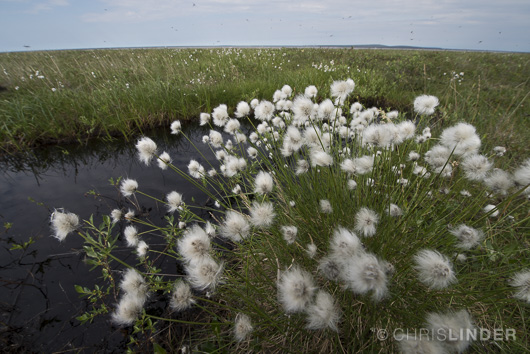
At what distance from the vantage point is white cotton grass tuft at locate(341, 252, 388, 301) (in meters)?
1.06

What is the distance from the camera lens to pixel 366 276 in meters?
1.07

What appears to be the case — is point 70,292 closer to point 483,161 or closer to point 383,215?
point 383,215

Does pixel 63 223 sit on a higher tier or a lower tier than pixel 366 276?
lower

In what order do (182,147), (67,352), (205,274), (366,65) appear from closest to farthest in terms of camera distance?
(205,274) → (67,352) → (182,147) → (366,65)

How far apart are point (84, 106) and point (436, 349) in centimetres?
738

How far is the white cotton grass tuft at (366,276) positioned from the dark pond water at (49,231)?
6.78 feet

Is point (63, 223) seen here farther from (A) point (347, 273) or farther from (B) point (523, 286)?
(B) point (523, 286)

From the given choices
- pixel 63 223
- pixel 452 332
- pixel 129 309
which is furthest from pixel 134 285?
pixel 452 332

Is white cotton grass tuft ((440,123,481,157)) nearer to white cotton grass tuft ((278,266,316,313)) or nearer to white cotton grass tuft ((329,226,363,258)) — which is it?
white cotton grass tuft ((329,226,363,258))

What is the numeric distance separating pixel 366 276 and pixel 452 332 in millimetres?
405

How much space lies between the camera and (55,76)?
27.8 ft

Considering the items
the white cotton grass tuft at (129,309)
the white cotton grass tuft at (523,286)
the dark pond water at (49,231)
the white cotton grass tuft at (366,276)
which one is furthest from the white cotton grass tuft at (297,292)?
the dark pond water at (49,231)

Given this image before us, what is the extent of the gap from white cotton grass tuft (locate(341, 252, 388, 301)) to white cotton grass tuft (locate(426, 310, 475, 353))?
260mm

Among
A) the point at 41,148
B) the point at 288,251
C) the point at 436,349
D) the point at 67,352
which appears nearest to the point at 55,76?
the point at 41,148
